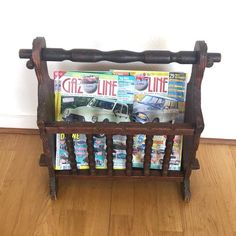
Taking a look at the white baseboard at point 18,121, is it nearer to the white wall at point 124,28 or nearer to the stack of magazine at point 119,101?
the white wall at point 124,28

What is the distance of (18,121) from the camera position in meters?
1.42

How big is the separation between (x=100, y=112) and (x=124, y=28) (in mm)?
280

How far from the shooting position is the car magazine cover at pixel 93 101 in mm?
1063

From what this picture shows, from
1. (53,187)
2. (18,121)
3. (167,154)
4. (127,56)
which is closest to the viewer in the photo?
(127,56)

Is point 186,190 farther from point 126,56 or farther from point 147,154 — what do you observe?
point 126,56

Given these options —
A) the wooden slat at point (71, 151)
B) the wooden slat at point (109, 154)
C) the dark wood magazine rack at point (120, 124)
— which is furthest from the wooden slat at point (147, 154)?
the wooden slat at point (71, 151)

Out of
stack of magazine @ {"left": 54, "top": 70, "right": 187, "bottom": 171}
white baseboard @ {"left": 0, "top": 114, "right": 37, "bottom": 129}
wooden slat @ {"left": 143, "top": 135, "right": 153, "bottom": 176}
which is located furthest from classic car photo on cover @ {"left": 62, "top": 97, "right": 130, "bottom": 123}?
white baseboard @ {"left": 0, "top": 114, "right": 37, "bottom": 129}

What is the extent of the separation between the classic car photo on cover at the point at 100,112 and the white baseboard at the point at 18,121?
1.19 feet

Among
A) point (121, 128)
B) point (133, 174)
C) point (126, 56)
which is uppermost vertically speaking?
point (126, 56)

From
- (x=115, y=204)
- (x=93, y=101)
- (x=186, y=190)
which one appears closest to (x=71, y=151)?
(x=93, y=101)

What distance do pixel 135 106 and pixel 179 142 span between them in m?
0.18

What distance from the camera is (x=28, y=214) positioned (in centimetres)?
116

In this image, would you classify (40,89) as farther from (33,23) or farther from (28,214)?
(28,214)

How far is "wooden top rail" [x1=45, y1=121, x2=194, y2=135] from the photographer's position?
0.97m
